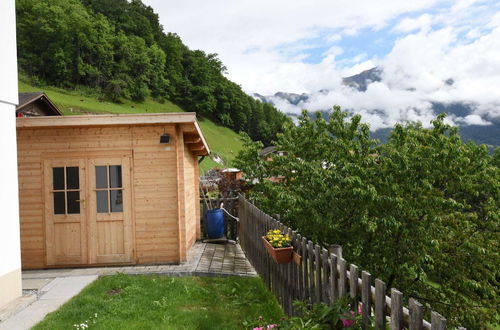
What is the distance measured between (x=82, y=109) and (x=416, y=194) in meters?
41.1

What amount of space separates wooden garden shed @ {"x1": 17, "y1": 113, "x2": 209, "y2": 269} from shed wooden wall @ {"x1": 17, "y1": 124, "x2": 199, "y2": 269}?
0.02 metres

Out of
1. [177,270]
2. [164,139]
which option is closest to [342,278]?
[177,270]

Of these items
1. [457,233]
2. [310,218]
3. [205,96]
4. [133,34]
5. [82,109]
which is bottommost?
[457,233]

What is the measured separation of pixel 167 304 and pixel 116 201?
10.1 feet

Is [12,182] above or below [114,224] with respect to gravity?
above

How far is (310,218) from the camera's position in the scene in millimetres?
9320

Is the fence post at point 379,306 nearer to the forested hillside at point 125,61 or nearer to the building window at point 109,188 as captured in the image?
the building window at point 109,188

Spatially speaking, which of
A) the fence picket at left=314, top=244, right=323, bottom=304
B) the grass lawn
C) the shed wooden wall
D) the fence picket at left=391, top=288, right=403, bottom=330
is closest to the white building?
the grass lawn

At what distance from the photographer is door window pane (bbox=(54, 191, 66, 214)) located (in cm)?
776

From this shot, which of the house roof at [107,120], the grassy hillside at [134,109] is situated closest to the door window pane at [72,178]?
the house roof at [107,120]

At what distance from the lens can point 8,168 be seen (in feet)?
18.3

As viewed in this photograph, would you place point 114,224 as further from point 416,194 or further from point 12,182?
point 416,194

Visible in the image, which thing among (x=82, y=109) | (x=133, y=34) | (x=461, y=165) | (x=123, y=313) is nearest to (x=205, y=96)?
(x=133, y=34)

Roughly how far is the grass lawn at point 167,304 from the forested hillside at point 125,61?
54696 millimetres
